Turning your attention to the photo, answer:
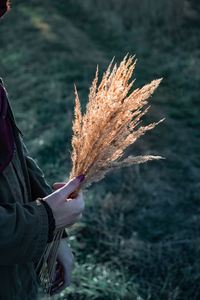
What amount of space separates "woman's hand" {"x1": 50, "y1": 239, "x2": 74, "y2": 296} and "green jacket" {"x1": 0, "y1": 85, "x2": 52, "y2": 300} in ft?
0.51

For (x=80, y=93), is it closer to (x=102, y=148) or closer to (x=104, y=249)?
(x=104, y=249)

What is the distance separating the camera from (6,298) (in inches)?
54.0

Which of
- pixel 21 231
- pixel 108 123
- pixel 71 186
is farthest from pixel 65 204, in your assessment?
pixel 108 123

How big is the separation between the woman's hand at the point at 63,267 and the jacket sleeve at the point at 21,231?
1.35 feet

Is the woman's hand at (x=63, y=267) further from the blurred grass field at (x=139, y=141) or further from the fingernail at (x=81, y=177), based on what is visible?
the blurred grass field at (x=139, y=141)

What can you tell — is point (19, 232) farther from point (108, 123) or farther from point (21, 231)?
point (108, 123)

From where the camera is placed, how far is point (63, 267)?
171cm

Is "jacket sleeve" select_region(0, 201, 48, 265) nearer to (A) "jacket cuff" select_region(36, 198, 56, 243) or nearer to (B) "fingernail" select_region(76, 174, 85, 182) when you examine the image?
(A) "jacket cuff" select_region(36, 198, 56, 243)

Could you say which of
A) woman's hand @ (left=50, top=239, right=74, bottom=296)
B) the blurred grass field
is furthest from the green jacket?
the blurred grass field

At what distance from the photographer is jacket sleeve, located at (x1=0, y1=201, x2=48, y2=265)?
1229 millimetres

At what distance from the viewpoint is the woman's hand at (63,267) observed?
1706 mm

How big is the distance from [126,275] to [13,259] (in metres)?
1.82

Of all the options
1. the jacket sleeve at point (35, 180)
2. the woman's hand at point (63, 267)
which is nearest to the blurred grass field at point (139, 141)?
the woman's hand at point (63, 267)

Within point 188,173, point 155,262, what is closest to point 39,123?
point 188,173
